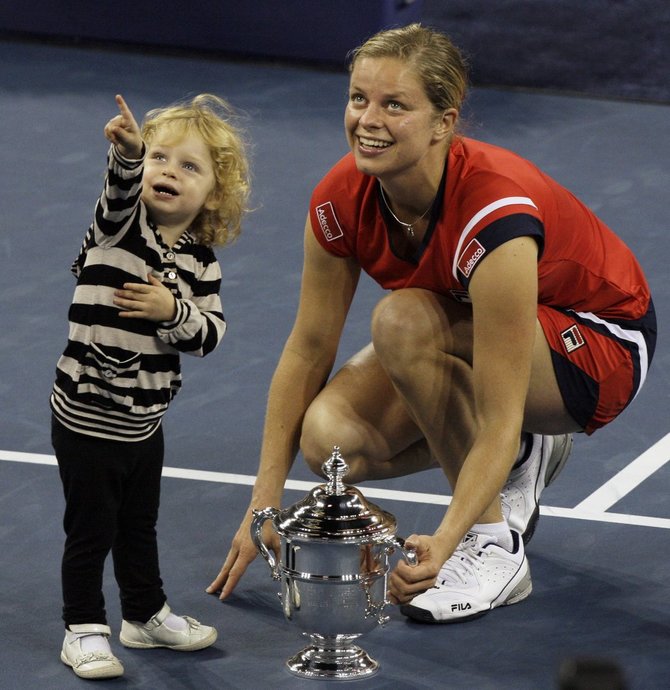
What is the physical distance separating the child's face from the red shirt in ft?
0.95

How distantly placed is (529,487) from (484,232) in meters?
0.63

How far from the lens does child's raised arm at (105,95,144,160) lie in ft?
7.55

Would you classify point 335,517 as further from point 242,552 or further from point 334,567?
point 242,552

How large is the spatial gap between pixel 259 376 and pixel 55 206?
58.6 inches

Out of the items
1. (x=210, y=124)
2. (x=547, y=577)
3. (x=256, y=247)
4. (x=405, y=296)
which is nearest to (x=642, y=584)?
(x=547, y=577)

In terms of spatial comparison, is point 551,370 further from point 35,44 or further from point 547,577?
point 35,44

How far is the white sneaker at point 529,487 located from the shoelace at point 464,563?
0.39ft

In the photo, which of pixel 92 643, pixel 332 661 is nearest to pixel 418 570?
pixel 332 661

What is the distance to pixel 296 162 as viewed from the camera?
17.9ft

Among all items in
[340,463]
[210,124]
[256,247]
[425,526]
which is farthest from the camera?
[256,247]

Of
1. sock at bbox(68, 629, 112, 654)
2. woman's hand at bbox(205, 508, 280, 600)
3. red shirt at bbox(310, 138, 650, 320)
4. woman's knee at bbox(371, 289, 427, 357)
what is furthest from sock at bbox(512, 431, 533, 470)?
sock at bbox(68, 629, 112, 654)

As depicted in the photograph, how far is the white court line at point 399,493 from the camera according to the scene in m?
3.07

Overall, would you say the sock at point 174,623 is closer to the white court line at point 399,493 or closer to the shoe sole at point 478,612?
the shoe sole at point 478,612

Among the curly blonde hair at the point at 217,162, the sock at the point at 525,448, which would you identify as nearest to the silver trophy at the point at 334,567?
the curly blonde hair at the point at 217,162
